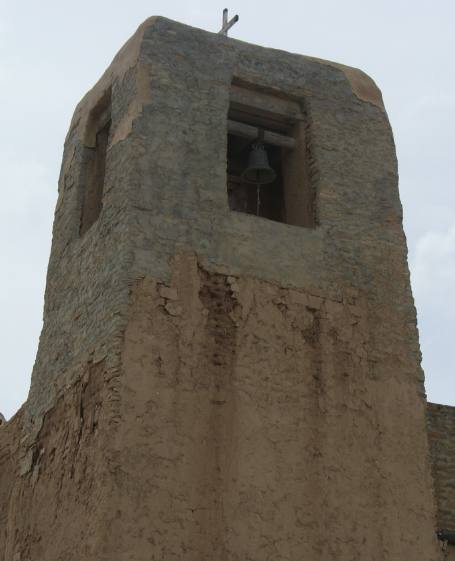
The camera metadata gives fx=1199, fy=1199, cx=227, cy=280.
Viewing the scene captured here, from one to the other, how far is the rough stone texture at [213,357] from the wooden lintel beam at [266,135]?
240 millimetres

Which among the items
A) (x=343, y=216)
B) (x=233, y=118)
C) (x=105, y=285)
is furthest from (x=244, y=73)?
(x=105, y=285)

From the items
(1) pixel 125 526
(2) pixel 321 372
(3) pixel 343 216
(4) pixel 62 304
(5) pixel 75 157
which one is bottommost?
(1) pixel 125 526

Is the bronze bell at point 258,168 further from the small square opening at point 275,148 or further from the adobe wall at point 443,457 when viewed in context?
the adobe wall at point 443,457

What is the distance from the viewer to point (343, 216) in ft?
30.2

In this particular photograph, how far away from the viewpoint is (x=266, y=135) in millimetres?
9742

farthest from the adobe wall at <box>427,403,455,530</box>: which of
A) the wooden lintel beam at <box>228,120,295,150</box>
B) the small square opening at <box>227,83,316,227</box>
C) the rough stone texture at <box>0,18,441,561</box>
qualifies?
the wooden lintel beam at <box>228,120,295,150</box>

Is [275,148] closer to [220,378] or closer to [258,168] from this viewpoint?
[258,168]

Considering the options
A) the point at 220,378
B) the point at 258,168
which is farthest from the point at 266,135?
the point at 220,378

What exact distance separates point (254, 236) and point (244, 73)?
60.1 inches

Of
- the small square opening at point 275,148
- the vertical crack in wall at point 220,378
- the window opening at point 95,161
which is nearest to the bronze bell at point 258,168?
the small square opening at point 275,148

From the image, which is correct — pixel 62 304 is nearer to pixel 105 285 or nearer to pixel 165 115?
pixel 105 285

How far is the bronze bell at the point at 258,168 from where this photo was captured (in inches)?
379

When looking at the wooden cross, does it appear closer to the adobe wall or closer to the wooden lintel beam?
the wooden lintel beam

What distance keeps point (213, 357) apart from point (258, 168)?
6.97 feet
